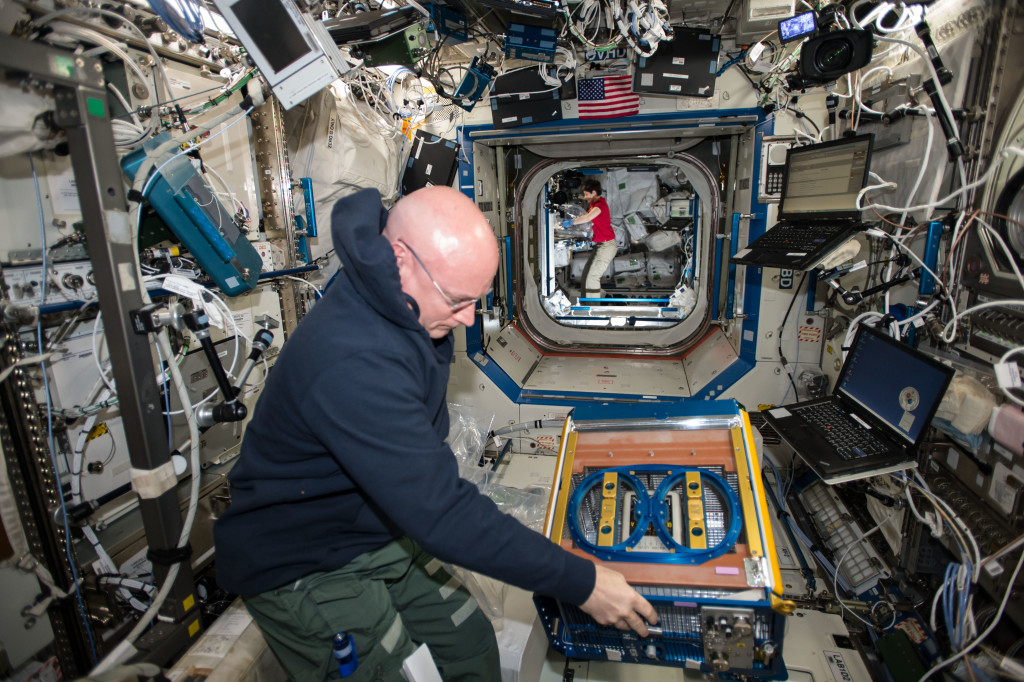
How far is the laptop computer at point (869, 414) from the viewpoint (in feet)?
6.58

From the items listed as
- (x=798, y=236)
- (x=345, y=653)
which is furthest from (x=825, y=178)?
(x=345, y=653)

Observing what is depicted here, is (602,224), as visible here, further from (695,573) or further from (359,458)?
(359,458)

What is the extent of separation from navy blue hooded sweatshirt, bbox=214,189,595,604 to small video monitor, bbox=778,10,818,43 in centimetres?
237

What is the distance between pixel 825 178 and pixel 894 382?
120 centimetres

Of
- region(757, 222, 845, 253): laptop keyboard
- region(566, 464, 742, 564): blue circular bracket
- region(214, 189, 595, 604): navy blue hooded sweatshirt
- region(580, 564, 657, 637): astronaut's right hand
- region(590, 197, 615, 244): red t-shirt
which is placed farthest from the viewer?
region(590, 197, 615, 244): red t-shirt

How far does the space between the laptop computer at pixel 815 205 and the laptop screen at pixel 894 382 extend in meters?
→ 0.52

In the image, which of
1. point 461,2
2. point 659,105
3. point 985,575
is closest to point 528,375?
point 659,105

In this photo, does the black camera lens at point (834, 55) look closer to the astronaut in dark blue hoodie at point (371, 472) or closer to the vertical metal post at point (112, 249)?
the astronaut in dark blue hoodie at point (371, 472)

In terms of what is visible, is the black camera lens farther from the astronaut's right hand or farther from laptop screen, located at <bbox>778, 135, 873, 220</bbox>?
the astronaut's right hand

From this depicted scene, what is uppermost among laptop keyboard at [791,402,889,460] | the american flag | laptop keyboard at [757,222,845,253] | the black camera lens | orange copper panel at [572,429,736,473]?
the american flag

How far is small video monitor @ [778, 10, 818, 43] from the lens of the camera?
2379 mm

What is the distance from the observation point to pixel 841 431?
2383 millimetres

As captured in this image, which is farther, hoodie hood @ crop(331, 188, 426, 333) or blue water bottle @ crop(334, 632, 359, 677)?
blue water bottle @ crop(334, 632, 359, 677)

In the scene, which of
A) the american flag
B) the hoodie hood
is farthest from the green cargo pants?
the american flag
